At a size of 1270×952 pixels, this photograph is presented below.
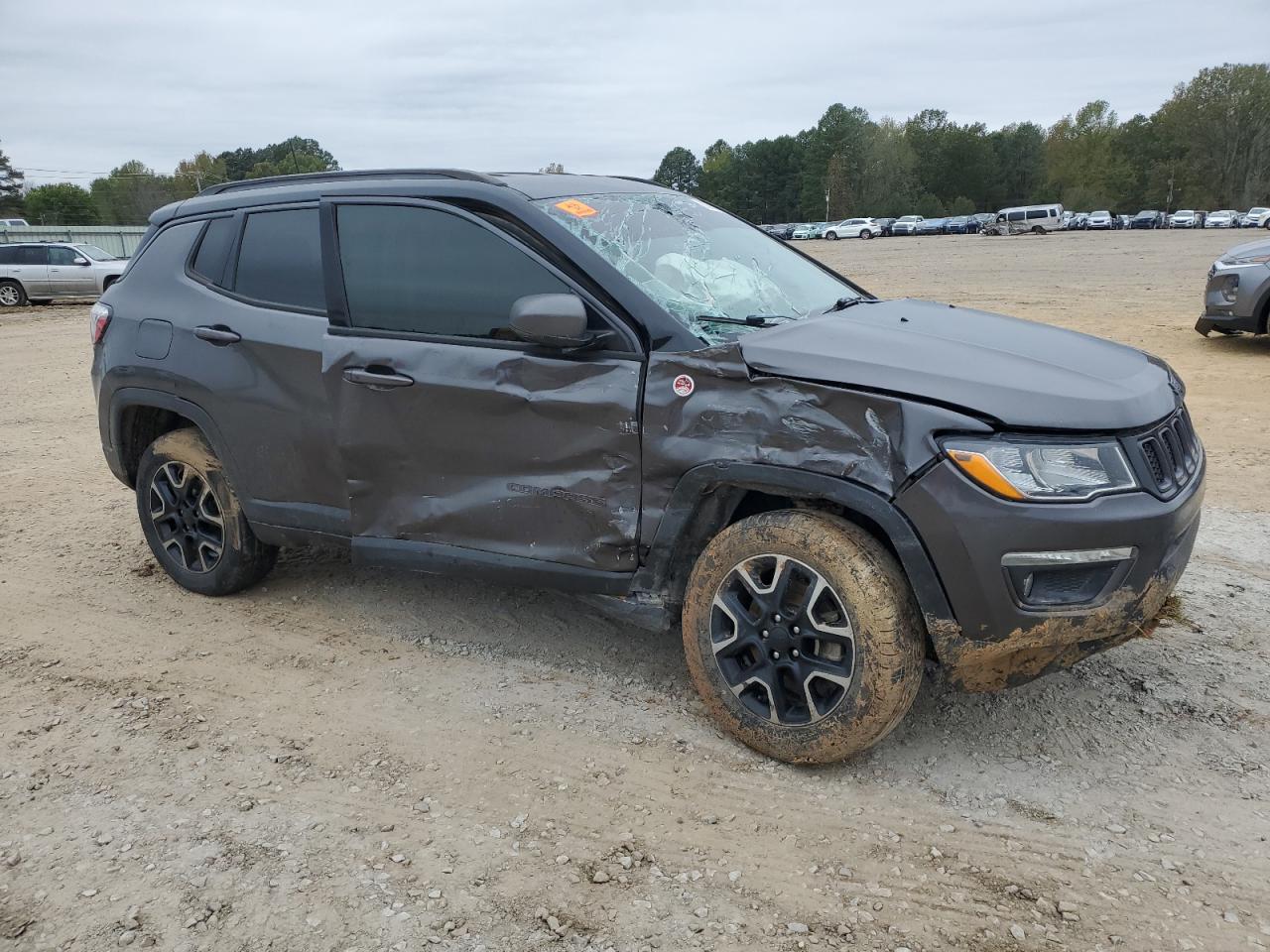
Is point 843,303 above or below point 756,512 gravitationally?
above

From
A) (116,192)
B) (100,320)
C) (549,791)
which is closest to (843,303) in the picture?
(549,791)

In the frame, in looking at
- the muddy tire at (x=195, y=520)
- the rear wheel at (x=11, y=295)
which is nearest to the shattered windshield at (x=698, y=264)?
the muddy tire at (x=195, y=520)

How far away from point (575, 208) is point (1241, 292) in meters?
9.21

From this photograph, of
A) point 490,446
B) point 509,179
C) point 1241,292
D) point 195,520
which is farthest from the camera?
point 1241,292

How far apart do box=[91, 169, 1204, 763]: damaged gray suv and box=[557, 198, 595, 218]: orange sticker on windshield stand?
3 cm

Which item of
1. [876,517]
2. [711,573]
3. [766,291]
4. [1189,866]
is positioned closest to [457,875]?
[711,573]

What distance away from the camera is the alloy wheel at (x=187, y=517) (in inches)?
177

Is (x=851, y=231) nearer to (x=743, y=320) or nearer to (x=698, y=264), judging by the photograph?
(x=698, y=264)

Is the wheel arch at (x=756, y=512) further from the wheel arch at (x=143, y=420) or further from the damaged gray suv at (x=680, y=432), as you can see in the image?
the wheel arch at (x=143, y=420)

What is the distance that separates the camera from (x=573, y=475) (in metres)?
3.37

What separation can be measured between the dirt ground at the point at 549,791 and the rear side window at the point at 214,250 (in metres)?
1.51

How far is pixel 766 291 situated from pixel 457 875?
2295 mm

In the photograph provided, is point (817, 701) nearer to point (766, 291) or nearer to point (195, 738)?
point (766, 291)

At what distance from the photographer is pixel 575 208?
11.9 feet
